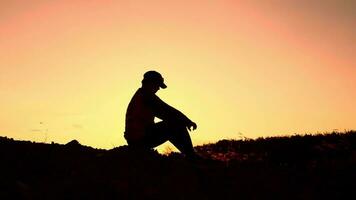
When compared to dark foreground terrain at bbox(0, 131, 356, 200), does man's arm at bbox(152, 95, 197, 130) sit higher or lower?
higher

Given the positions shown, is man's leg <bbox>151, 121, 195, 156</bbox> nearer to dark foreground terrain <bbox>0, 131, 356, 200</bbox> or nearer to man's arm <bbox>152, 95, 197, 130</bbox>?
man's arm <bbox>152, 95, 197, 130</bbox>

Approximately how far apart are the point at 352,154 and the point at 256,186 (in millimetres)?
5942

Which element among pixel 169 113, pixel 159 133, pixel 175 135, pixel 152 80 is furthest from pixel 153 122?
pixel 152 80

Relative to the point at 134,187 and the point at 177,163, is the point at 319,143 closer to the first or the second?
the point at 177,163

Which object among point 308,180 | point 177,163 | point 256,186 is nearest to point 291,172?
point 308,180

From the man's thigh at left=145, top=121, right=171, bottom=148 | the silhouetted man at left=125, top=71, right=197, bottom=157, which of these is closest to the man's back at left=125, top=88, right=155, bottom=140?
the silhouetted man at left=125, top=71, right=197, bottom=157

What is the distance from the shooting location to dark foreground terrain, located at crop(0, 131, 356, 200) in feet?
30.1

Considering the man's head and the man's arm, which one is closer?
the man's arm

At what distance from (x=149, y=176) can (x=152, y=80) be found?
3207 millimetres

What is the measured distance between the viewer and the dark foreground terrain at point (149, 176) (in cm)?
917

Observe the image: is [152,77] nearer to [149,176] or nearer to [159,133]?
[159,133]

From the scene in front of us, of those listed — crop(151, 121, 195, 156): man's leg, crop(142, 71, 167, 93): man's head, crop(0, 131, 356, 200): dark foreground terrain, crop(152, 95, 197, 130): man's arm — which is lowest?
crop(0, 131, 356, 200): dark foreground terrain

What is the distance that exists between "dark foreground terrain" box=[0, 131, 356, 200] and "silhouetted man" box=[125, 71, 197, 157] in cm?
43

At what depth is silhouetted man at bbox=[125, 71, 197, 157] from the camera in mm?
12859
